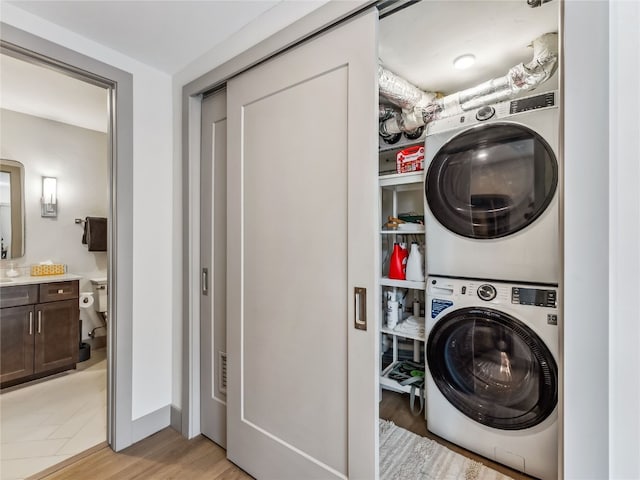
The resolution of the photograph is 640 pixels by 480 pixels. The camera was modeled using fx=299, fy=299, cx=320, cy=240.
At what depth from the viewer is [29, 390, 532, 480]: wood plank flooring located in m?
1.58

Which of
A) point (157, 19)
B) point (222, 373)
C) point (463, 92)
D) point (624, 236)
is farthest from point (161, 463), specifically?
point (463, 92)

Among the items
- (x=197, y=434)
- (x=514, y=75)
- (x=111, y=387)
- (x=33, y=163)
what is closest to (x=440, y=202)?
(x=514, y=75)

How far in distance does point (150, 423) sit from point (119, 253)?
3.63ft

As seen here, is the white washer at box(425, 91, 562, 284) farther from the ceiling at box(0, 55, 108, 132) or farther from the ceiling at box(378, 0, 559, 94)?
the ceiling at box(0, 55, 108, 132)

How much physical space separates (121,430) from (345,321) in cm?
161

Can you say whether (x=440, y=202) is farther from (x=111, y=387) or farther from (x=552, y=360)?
(x=111, y=387)

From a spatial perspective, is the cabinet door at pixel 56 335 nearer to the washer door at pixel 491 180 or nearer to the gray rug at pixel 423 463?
the gray rug at pixel 423 463

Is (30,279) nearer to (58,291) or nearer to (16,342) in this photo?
(58,291)

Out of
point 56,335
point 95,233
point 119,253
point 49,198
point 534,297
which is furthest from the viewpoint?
point 95,233

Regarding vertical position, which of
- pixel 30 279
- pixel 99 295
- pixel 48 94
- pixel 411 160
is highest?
pixel 48 94

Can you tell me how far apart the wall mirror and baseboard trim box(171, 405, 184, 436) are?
8.00 ft

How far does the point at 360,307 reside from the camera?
1.17 meters

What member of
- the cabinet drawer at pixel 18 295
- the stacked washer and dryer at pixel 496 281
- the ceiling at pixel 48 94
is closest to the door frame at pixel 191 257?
the ceiling at pixel 48 94

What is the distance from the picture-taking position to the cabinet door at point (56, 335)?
270 cm
